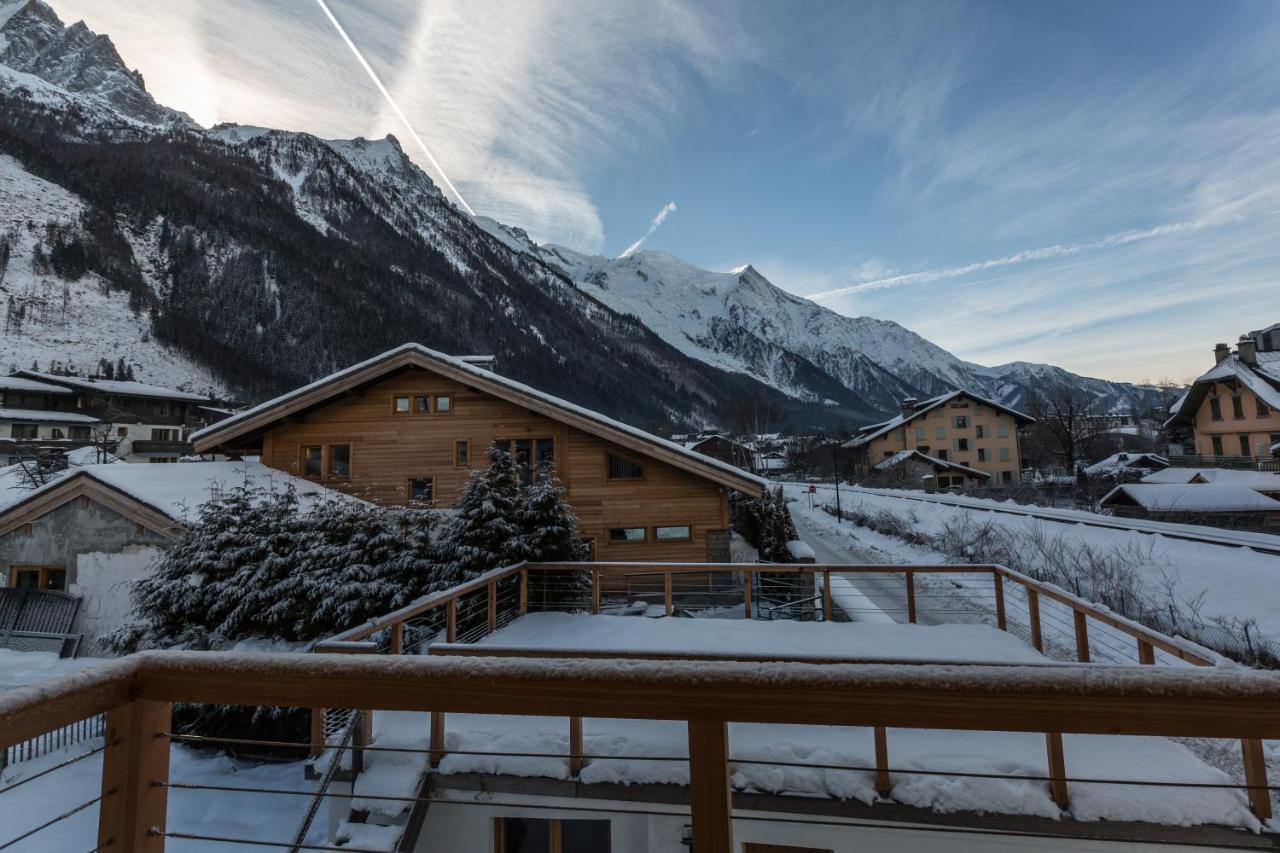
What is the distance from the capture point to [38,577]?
11.8 meters

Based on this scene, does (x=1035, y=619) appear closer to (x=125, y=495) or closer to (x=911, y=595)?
(x=911, y=595)

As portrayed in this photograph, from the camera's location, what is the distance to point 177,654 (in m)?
1.23

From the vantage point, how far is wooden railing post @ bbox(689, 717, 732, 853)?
3.80 feet

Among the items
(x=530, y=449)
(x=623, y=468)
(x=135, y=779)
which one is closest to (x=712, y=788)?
(x=135, y=779)

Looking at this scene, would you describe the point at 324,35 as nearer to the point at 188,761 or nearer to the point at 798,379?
the point at 188,761

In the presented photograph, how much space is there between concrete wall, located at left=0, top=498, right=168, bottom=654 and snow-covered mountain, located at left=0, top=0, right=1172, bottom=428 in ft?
194

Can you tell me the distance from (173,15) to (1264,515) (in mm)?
34669

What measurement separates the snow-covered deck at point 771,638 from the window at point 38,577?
10627 millimetres

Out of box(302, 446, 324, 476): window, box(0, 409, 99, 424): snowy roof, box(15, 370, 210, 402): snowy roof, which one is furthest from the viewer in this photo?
box(15, 370, 210, 402): snowy roof

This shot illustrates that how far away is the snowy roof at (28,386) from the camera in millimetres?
39750

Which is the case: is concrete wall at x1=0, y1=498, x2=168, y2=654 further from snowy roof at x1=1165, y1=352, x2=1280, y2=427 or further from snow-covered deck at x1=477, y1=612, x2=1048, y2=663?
snowy roof at x1=1165, y1=352, x2=1280, y2=427

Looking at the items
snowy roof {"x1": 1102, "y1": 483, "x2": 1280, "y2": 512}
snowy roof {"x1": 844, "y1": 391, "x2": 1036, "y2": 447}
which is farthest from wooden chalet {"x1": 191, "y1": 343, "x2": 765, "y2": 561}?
snowy roof {"x1": 844, "y1": 391, "x2": 1036, "y2": 447}

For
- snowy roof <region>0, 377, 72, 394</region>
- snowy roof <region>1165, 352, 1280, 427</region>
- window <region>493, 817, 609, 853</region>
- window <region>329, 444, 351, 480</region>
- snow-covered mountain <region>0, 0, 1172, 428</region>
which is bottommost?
window <region>493, 817, 609, 853</region>

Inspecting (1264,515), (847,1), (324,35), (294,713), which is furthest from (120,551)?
(1264,515)
